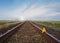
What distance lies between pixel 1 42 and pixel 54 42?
9.60 feet

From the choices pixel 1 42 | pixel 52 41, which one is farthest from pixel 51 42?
pixel 1 42

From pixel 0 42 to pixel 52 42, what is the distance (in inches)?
114

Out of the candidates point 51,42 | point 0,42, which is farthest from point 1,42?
point 51,42

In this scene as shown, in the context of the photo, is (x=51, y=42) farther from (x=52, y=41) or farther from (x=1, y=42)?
(x=1, y=42)

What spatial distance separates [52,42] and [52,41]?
62 mm

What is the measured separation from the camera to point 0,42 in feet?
25.2

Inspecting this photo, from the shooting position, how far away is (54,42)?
7457mm

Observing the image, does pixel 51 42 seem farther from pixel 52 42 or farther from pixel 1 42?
pixel 1 42

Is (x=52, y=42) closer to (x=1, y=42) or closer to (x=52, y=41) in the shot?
(x=52, y=41)

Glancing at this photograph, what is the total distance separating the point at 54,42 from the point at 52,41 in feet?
1.18

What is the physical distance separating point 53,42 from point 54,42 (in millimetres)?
191

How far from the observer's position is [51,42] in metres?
7.86

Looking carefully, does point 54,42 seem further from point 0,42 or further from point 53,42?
point 0,42

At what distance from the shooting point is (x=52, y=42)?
778 cm
